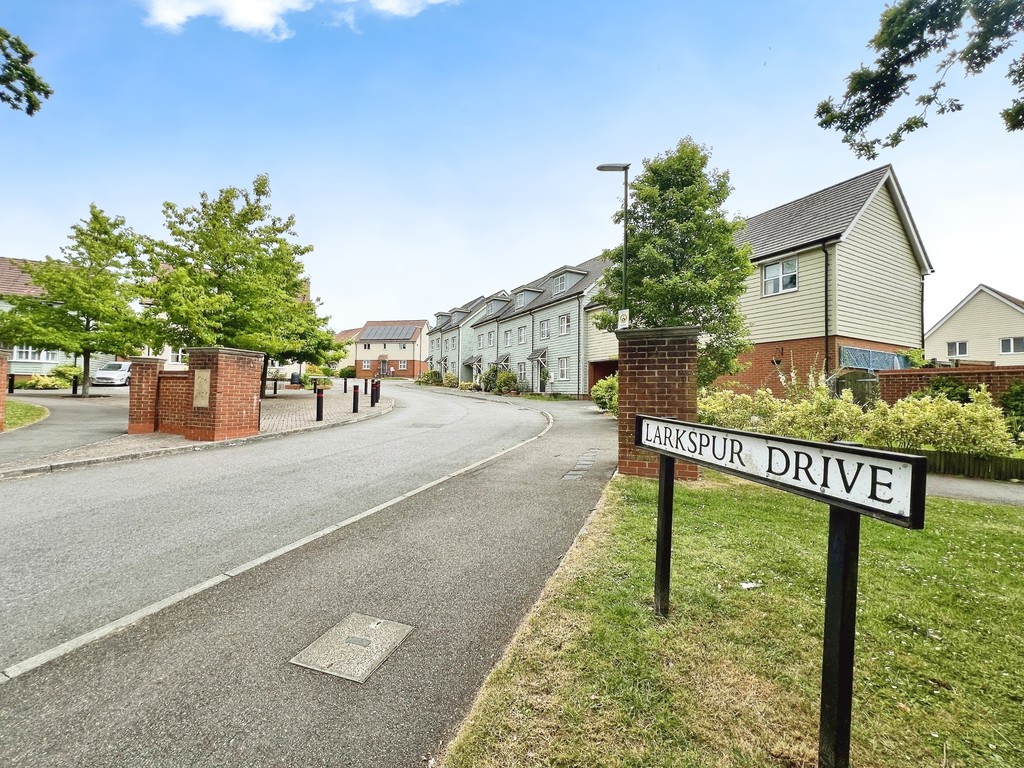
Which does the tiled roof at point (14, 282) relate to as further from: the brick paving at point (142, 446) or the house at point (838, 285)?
the house at point (838, 285)

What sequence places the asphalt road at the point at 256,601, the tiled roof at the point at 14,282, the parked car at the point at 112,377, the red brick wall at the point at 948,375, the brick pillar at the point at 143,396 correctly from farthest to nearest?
1. the tiled roof at the point at 14,282
2. the parked car at the point at 112,377
3. the brick pillar at the point at 143,396
4. the red brick wall at the point at 948,375
5. the asphalt road at the point at 256,601

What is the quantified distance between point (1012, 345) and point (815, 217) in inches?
1004

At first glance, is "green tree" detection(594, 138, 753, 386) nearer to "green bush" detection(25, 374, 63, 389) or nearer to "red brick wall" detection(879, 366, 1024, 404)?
"red brick wall" detection(879, 366, 1024, 404)

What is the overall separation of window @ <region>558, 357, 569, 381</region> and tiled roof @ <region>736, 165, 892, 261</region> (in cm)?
1369

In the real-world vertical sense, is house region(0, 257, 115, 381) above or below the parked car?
above

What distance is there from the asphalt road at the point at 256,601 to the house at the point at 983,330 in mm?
40142

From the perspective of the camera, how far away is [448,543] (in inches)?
181

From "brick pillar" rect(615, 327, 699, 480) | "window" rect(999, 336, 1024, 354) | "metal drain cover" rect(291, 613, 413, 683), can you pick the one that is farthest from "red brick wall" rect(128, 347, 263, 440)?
"window" rect(999, 336, 1024, 354)

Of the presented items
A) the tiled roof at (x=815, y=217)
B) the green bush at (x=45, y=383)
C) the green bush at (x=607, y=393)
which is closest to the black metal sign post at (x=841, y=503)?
the green bush at (x=607, y=393)

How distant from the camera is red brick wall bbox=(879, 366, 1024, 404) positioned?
33.7 ft

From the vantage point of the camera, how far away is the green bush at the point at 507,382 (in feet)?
115

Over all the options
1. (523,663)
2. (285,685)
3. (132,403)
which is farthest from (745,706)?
(132,403)

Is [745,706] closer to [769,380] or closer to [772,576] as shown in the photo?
[772,576]

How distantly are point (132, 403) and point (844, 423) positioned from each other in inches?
647
